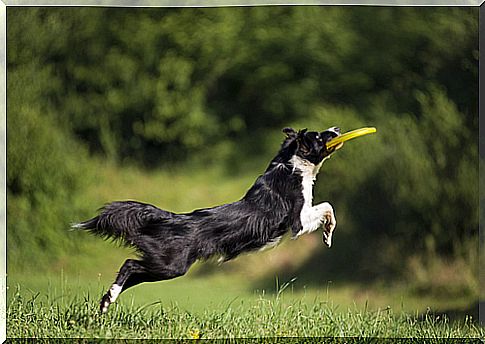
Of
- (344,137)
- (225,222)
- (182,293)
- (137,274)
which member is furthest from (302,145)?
(137,274)

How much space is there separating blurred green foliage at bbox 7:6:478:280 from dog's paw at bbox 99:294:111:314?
0.46 metres

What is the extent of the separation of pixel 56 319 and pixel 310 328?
1.47 meters

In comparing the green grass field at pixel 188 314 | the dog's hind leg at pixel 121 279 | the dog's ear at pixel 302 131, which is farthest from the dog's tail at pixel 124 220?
the dog's ear at pixel 302 131

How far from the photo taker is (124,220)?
21.8 ft

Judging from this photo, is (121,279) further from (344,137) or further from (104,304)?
(344,137)

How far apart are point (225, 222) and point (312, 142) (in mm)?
677

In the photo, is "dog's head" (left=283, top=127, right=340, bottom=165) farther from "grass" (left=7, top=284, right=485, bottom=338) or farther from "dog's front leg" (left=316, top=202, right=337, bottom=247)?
"grass" (left=7, top=284, right=485, bottom=338)

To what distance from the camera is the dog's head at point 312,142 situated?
262 inches

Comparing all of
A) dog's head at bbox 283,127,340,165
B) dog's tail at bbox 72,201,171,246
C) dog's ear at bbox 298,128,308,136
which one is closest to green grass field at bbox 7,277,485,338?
dog's tail at bbox 72,201,171,246

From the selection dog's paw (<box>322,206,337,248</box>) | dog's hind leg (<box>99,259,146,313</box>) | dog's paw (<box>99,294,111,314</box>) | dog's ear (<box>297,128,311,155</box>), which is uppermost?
dog's ear (<box>297,128,311,155</box>)

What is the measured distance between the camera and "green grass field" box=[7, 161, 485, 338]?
6.69m

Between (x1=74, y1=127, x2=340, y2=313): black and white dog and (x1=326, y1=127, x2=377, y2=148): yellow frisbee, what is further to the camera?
(x1=326, y1=127, x2=377, y2=148): yellow frisbee

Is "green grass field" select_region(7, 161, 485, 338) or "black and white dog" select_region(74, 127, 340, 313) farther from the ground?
"black and white dog" select_region(74, 127, 340, 313)

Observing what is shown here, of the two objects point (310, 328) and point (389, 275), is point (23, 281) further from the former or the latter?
point (389, 275)
